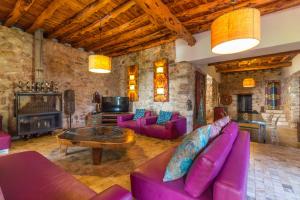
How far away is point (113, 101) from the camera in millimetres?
6078

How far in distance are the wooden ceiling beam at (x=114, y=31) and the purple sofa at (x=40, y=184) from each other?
3.41 m

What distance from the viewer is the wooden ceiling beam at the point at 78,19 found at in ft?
10.2

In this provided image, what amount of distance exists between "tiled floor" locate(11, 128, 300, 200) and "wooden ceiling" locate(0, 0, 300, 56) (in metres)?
2.80

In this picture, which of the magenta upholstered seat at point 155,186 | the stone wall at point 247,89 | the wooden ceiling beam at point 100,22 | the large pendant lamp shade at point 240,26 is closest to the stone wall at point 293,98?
the stone wall at point 247,89

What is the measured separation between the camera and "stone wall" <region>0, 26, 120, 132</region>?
4.07 m

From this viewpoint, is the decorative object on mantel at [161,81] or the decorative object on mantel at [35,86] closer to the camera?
the decorative object on mantel at [35,86]

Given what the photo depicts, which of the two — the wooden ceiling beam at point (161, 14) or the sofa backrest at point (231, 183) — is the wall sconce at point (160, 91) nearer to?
the wooden ceiling beam at point (161, 14)

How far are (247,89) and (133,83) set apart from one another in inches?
280

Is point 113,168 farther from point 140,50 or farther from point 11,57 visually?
point 140,50

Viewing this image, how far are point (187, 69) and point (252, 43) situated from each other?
113 inches

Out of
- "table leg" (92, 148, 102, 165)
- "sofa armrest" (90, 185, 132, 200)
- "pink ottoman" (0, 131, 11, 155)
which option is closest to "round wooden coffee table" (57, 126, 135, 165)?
"table leg" (92, 148, 102, 165)

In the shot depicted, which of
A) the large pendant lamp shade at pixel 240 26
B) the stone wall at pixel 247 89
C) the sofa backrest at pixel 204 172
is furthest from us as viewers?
the stone wall at pixel 247 89

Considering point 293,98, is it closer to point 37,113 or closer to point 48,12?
point 48,12

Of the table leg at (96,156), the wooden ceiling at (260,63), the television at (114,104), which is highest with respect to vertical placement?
the wooden ceiling at (260,63)
